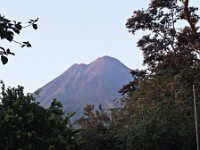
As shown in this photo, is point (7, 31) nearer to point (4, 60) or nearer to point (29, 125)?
point (4, 60)

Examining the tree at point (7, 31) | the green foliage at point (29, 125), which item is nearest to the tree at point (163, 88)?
the green foliage at point (29, 125)

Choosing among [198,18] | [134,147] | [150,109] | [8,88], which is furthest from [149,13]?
[8,88]

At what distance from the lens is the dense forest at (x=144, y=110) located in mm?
12617

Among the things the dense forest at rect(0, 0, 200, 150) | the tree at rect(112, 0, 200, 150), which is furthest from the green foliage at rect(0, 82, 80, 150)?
the tree at rect(112, 0, 200, 150)

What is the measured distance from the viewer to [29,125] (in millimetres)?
12820

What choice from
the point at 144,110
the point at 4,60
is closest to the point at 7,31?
the point at 4,60

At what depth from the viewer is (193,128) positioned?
18.4m

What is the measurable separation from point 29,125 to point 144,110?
990cm

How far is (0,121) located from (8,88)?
2.43 metres

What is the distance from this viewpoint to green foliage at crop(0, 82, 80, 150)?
12.3 meters

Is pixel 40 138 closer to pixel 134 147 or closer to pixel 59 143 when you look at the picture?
pixel 59 143

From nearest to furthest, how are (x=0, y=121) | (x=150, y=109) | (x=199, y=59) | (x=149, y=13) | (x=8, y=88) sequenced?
(x=0, y=121) → (x=8, y=88) → (x=150, y=109) → (x=199, y=59) → (x=149, y=13)

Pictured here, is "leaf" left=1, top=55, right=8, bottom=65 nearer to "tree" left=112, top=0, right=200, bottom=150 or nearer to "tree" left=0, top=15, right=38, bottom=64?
"tree" left=0, top=15, right=38, bottom=64

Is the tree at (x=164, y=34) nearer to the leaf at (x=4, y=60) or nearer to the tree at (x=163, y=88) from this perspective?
the tree at (x=163, y=88)
